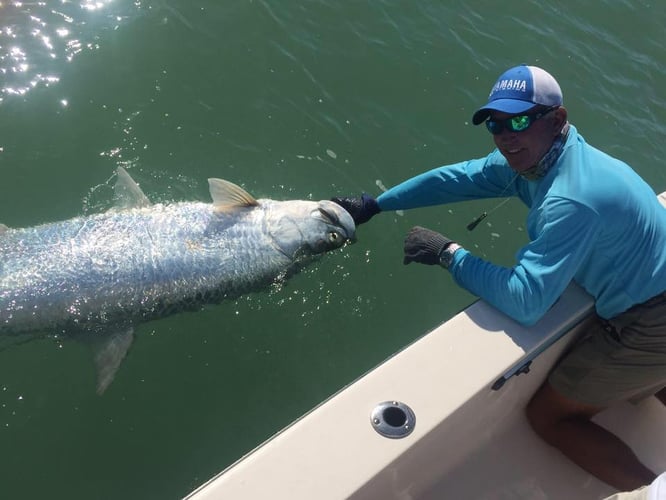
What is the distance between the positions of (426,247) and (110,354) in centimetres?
250

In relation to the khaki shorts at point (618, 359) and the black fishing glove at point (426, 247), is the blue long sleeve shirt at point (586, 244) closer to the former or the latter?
the khaki shorts at point (618, 359)

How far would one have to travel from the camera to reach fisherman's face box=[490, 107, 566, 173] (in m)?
3.34

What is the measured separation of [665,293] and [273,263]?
9.80 ft

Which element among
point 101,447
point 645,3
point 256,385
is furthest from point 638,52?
point 101,447

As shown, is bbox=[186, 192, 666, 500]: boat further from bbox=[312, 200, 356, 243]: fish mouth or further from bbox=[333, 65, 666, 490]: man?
bbox=[312, 200, 356, 243]: fish mouth

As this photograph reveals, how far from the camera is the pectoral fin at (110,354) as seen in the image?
428 cm

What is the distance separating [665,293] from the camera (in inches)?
132

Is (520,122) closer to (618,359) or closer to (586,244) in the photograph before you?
(586,244)

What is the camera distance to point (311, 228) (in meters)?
5.07

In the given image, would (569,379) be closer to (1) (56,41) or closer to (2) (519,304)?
(2) (519,304)

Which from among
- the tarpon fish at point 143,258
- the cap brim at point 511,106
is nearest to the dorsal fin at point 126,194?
the tarpon fish at point 143,258

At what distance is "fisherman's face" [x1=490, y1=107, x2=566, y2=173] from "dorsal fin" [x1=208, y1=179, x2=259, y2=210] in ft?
7.93

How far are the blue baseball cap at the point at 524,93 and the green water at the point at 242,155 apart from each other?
4.87ft

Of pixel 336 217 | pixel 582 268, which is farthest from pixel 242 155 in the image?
pixel 582 268
